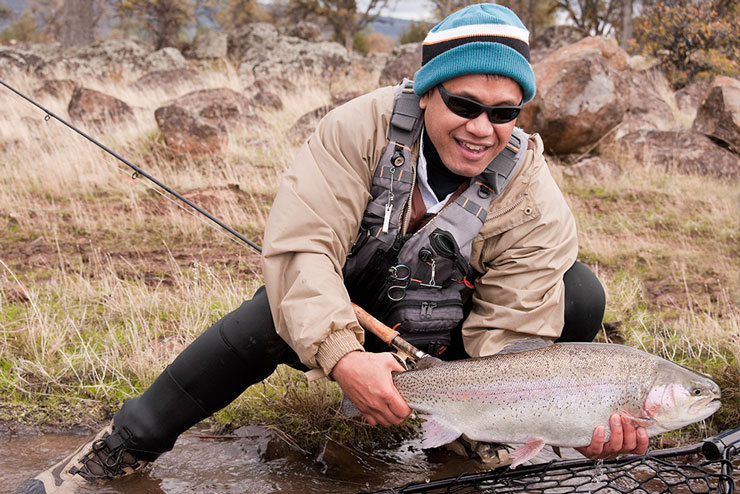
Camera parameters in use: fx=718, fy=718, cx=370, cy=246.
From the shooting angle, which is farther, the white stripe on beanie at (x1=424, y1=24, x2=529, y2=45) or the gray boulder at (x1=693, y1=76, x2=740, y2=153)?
the gray boulder at (x1=693, y1=76, x2=740, y2=153)

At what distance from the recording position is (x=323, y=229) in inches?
111

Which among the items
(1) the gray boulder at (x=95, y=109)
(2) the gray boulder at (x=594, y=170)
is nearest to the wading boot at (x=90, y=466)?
(2) the gray boulder at (x=594, y=170)

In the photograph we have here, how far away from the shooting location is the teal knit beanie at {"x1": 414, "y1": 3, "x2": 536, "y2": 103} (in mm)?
2863

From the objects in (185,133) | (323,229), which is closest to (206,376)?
(323,229)

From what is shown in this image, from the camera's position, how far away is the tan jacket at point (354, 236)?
107 inches

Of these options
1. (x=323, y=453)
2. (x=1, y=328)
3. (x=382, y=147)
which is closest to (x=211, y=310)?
(x=1, y=328)

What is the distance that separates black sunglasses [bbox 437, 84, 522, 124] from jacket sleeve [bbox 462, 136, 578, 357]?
32cm

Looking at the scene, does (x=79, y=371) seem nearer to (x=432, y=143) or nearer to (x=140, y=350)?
(x=140, y=350)

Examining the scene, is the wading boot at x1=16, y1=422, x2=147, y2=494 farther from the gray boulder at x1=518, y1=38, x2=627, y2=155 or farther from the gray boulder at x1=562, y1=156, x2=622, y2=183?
the gray boulder at x1=518, y1=38, x2=627, y2=155

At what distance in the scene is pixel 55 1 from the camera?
38812 mm

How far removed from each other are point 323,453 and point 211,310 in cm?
157

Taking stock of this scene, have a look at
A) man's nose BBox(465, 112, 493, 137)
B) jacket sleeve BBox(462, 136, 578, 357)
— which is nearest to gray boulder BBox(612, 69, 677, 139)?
jacket sleeve BBox(462, 136, 578, 357)

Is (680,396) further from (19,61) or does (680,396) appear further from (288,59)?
(19,61)

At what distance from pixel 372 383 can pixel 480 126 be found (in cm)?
112
